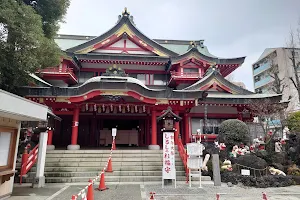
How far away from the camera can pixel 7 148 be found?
24.6ft

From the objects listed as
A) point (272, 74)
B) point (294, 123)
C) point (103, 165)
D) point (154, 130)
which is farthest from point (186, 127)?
point (272, 74)

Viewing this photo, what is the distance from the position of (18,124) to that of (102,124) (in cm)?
1064

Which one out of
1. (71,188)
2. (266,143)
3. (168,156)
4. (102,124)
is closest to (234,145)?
(266,143)

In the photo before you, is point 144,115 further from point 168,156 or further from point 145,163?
point 168,156

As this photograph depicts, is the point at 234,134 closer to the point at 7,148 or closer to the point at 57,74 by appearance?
the point at 7,148

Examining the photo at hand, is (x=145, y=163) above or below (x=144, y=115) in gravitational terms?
below

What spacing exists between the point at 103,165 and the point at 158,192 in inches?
169

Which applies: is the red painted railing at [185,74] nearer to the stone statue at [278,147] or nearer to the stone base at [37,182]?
the stone statue at [278,147]

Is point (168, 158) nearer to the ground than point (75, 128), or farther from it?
nearer to the ground

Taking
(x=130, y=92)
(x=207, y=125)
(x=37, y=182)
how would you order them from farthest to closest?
1. (x=207, y=125)
2. (x=130, y=92)
3. (x=37, y=182)

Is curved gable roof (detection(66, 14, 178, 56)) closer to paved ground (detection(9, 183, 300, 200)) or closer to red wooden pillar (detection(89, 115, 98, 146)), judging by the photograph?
red wooden pillar (detection(89, 115, 98, 146))

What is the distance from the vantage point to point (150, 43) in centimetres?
2041

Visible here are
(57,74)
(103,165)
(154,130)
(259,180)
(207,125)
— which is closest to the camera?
(259,180)

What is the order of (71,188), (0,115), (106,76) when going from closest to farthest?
(0,115) < (71,188) < (106,76)
